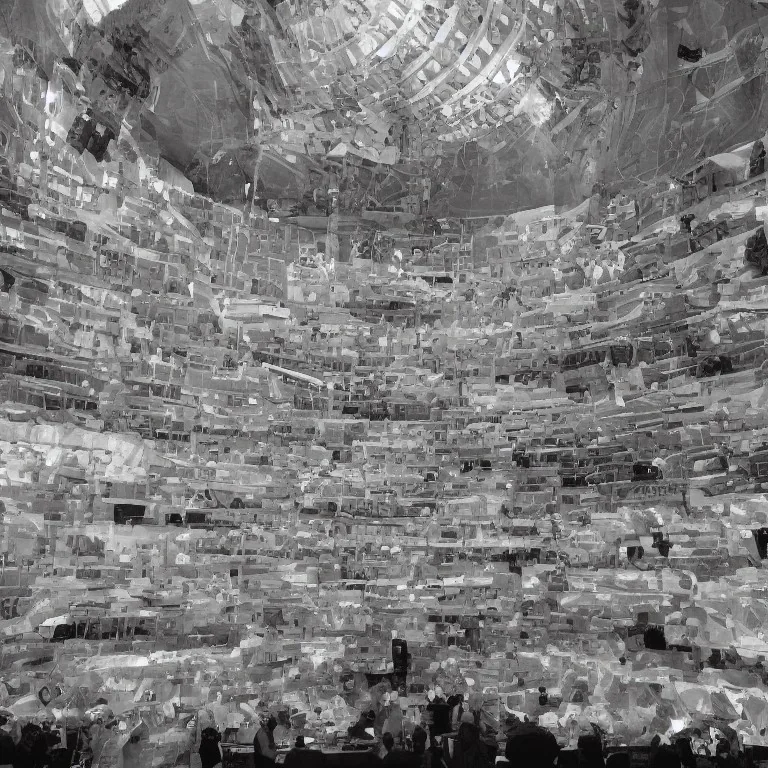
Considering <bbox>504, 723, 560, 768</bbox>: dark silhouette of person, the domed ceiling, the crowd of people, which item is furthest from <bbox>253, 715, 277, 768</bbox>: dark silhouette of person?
the domed ceiling

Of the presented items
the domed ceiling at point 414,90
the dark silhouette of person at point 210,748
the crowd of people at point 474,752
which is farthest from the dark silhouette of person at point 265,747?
the domed ceiling at point 414,90

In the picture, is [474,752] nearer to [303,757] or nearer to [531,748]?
[531,748]

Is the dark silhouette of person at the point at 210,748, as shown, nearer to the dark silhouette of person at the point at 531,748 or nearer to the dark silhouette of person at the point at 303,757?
the dark silhouette of person at the point at 303,757

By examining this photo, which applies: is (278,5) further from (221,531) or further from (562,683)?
(562,683)

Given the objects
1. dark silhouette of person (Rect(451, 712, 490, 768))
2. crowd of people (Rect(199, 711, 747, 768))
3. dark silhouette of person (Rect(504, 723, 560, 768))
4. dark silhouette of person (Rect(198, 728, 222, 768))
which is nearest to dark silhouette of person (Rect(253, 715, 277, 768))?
crowd of people (Rect(199, 711, 747, 768))

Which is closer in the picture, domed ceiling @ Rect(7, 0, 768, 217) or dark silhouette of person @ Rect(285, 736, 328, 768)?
dark silhouette of person @ Rect(285, 736, 328, 768)

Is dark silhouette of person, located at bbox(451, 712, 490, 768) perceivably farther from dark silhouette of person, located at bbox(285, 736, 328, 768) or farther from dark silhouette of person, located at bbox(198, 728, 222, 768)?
dark silhouette of person, located at bbox(198, 728, 222, 768)

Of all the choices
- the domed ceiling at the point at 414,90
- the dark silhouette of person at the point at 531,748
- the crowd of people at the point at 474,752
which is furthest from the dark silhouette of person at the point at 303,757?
the domed ceiling at the point at 414,90

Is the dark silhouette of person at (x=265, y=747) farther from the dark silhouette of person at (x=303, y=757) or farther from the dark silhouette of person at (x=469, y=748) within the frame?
the dark silhouette of person at (x=469, y=748)

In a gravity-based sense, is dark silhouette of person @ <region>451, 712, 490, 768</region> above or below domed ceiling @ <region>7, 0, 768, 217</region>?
below

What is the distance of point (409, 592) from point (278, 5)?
3.15 m

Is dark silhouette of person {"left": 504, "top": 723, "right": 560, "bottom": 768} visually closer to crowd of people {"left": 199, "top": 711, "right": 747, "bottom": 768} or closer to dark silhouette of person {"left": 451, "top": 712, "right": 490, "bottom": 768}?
crowd of people {"left": 199, "top": 711, "right": 747, "bottom": 768}

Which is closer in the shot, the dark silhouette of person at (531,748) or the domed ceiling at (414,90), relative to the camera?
the dark silhouette of person at (531,748)

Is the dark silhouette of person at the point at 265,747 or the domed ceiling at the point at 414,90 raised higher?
the domed ceiling at the point at 414,90
